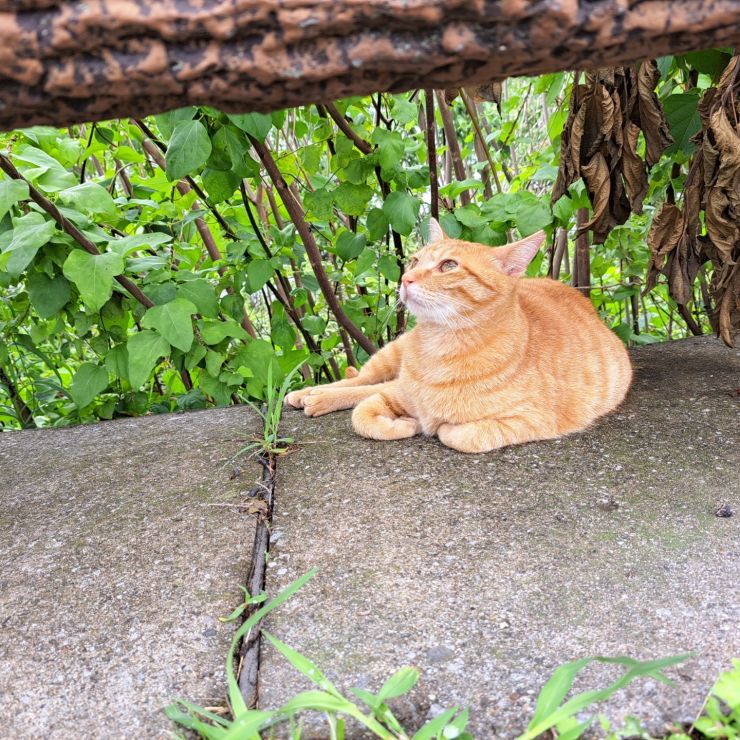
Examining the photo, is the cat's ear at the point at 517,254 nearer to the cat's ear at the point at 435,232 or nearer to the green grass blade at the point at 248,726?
the cat's ear at the point at 435,232

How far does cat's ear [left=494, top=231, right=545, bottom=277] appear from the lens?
2.60m

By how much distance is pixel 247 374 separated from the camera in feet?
9.73

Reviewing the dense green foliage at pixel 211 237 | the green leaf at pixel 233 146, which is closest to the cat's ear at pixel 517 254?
the dense green foliage at pixel 211 237

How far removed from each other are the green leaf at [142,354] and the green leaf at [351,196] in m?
0.94

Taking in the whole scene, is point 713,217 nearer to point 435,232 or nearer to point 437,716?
point 435,232

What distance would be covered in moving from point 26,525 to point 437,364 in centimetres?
145

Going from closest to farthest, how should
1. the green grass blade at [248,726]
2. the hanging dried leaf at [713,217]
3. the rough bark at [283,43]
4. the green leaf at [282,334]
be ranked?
1. the rough bark at [283,43]
2. the green grass blade at [248,726]
3. the hanging dried leaf at [713,217]
4. the green leaf at [282,334]

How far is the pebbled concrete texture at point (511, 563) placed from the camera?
146 centimetres

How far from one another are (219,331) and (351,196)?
0.79m

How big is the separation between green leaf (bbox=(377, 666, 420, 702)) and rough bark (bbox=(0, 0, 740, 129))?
103cm

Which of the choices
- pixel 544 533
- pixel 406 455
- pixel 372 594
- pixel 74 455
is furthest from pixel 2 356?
pixel 544 533

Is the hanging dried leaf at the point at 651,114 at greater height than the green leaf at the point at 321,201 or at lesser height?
greater

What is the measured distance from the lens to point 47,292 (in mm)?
2783

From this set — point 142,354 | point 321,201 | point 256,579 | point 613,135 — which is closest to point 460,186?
point 321,201
